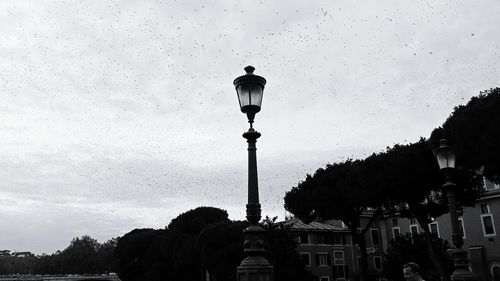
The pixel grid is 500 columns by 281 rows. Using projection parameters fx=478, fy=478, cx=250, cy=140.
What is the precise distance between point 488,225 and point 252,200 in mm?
44295

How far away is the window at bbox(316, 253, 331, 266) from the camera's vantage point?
185 ft

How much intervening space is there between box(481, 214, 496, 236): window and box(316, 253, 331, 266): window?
60.4 ft

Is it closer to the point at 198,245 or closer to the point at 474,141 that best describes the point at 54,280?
the point at 198,245

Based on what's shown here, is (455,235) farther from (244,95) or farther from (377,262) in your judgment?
(377,262)

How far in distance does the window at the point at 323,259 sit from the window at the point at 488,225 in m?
18.4

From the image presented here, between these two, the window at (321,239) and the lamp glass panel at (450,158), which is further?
the window at (321,239)

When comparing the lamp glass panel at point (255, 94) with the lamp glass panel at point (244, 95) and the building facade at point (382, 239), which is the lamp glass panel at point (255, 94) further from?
A: the building facade at point (382, 239)

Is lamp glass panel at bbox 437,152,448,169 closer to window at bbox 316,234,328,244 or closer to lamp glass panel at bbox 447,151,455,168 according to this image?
lamp glass panel at bbox 447,151,455,168

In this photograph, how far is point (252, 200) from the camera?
8062 mm

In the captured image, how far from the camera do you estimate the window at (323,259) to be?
56412mm

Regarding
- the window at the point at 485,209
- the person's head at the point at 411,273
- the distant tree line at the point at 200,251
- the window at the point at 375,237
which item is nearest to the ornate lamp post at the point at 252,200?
the person's head at the point at 411,273

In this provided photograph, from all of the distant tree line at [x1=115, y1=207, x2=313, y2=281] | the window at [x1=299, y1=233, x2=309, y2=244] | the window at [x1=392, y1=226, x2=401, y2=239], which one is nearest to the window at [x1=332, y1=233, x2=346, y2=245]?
the window at [x1=299, y1=233, x2=309, y2=244]

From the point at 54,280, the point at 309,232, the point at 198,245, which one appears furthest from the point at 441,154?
the point at 54,280

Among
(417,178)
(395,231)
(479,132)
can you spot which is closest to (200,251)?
(417,178)
